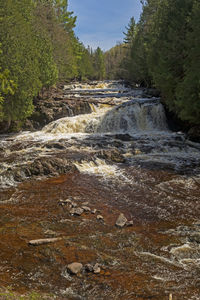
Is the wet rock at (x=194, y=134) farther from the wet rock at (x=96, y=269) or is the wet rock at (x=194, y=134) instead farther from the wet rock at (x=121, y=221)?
the wet rock at (x=96, y=269)

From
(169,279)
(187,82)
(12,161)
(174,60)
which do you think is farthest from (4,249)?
(174,60)

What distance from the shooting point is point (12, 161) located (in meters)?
13.2

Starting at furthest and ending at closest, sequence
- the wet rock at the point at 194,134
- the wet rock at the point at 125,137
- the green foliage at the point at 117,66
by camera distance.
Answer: the green foliage at the point at 117,66 < the wet rock at the point at 125,137 < the wet rock at the point at 194,134

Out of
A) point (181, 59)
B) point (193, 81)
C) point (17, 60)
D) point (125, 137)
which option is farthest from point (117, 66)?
point (193, 81)

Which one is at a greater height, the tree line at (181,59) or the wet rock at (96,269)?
Answer: the tree line at (181,59)

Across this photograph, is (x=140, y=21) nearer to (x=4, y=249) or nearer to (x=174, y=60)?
(x=174, y=60)

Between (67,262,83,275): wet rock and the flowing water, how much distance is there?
105 mm

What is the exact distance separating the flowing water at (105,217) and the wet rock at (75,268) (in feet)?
0.35

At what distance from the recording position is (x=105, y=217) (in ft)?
25.0

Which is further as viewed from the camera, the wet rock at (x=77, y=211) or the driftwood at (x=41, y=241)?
the wet rock at (x=77, y=211)

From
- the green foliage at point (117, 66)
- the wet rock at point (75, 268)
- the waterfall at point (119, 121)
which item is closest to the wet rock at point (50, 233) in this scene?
the wet rock at point (75, 268)

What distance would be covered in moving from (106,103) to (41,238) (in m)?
20.3

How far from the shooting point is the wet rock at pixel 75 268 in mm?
4829

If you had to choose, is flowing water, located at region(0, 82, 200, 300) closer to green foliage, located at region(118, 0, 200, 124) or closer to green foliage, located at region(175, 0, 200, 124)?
green foliage, located at region(175, 0, 200, 124)
